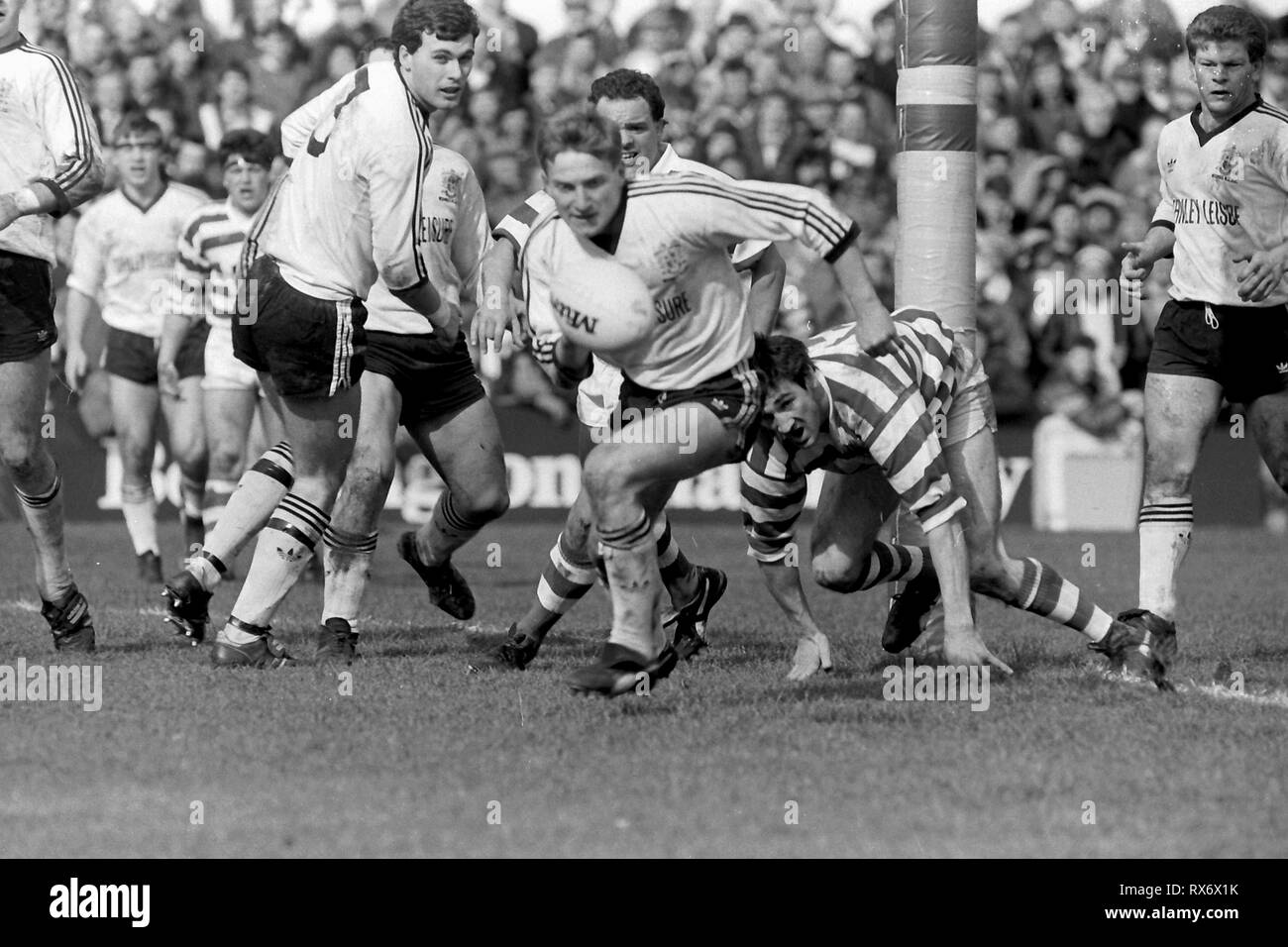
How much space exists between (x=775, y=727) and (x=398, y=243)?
7.24 feet

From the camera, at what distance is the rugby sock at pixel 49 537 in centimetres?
819

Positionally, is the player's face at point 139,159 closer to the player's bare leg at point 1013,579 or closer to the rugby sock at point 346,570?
the rugby sock at point 346,570

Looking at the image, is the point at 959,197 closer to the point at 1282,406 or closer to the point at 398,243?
the point at 1282,406

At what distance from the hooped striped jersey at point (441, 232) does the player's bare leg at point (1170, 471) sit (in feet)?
9.02

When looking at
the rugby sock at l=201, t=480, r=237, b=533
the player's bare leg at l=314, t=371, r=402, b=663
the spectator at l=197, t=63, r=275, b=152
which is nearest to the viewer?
the player's bare leg at l=314, t=371, r=402, b=663

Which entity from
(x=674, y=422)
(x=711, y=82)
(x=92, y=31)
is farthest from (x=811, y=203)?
(x=92, y=31)

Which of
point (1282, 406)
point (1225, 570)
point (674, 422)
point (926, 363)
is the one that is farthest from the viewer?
point (1225, 570)

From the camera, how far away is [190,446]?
39.7ft

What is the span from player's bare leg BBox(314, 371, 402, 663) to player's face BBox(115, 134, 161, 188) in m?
4.59

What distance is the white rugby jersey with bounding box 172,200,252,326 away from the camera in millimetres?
11469

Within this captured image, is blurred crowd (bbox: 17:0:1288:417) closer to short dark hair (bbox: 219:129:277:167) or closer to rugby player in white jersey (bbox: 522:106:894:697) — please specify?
short dark hair (bbox: 219:129:277:167)

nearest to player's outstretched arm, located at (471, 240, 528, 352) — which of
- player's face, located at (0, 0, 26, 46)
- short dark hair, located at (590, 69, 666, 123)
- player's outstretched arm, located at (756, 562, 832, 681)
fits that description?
short dark hair, located at (590, 69, 666, 123)

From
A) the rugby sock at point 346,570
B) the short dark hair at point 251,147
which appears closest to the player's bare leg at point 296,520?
the rugby sock at point 346,570

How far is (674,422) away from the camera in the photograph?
6.62 meters
